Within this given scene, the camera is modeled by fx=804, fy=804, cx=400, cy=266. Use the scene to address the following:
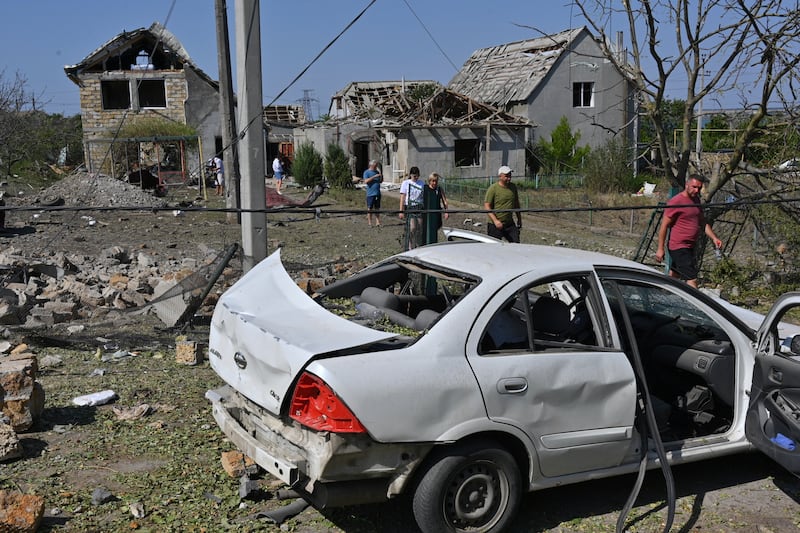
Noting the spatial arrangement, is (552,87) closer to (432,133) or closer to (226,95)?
(432,133)

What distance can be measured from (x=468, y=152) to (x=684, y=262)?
2801 centimetres

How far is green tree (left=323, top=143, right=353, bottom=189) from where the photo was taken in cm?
3366

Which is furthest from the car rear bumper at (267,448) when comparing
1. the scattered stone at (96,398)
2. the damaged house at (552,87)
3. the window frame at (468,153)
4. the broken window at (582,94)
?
the broken window at (582,94)

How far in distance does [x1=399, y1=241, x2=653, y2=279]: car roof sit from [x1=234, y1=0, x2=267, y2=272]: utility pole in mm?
3398

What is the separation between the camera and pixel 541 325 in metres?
4.82

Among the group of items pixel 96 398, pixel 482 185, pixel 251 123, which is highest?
pixel 251 123

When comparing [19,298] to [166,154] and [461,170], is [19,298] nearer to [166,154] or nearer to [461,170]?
[461,170]

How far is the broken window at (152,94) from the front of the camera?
4375 centimetres

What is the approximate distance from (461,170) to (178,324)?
2787 centimetres

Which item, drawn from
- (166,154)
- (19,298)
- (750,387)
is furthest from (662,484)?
(166,154)

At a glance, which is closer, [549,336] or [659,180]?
[549,336]

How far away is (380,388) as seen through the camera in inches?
152

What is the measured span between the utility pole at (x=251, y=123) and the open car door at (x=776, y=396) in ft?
16.9

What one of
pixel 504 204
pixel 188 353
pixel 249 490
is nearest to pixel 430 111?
pixel 504 204
